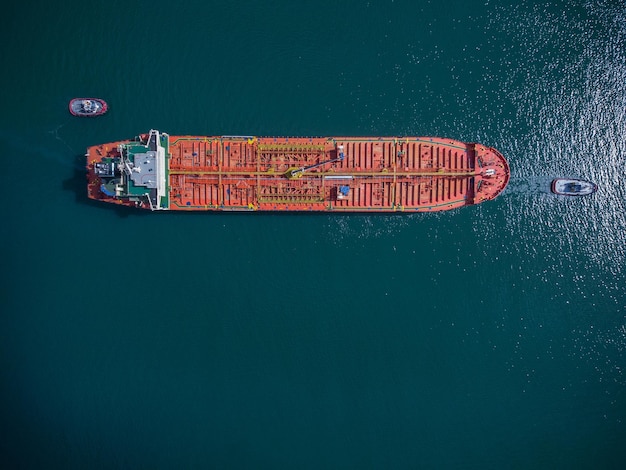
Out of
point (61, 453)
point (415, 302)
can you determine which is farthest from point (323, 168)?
point (61, 453)

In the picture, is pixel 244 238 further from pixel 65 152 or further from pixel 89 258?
pixel 65 152

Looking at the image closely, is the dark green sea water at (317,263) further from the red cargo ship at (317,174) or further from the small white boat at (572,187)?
the red cargo ship at (317,174)

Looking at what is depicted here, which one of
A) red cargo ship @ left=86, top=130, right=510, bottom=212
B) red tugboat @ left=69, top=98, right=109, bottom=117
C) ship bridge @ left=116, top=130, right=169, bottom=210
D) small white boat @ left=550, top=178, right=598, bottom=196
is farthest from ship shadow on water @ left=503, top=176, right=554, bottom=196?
red tugboat @ left=69, top=98, right=109, bottom=117

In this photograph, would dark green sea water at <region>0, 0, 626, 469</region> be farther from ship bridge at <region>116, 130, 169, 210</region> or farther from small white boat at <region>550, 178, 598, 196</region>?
ship bridge at <region>116, 130, 169, 210</region>

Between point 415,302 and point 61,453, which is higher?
point 415,302

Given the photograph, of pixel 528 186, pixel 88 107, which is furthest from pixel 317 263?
pixel 88 107

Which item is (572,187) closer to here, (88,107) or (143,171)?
(143,171)

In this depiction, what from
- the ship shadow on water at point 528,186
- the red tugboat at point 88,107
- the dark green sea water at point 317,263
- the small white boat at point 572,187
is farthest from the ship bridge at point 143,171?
the small white boat at point 572,187
